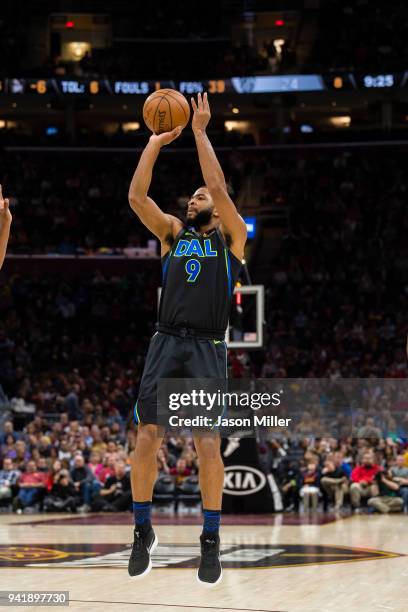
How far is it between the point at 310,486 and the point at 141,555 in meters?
12.6

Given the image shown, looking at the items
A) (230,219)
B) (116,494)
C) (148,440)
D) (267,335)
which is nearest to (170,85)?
(267,335)

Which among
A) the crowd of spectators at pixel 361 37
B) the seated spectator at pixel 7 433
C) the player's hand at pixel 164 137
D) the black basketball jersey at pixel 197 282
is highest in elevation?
the crowd of spectators at pixel 361 37

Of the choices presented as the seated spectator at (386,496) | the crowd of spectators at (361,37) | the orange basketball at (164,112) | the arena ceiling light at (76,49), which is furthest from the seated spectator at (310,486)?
the arena ceiling light at (76,49)

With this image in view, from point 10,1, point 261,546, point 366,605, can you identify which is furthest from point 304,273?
point 366,605

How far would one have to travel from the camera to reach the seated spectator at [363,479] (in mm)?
18781

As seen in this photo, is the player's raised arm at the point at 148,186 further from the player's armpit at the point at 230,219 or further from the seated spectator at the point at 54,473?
the seated spectator at the point at 54,473

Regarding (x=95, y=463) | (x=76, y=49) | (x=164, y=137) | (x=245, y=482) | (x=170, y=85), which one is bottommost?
(x=245, y=482)

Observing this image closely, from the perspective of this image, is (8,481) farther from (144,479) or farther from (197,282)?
(197,282)

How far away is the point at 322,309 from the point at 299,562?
60.9 feet

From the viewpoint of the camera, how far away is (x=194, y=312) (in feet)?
23.7

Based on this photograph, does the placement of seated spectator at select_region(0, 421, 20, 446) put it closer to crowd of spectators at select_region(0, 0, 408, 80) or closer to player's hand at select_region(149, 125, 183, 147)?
player's hand at select_region(149, 125, 183, 147)

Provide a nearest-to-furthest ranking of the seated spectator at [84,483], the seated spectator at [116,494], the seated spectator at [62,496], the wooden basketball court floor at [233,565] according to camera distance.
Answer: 1. the wooden basketball court floor at [233,565]
2. the seated spectator at [116,494]
3. the seated spectator at [84,483]
4. the seated spectator at [62,496]

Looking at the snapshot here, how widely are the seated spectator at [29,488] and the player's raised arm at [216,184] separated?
1359 cm

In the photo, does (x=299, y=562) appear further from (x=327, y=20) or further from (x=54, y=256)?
(x=327, y=20)
